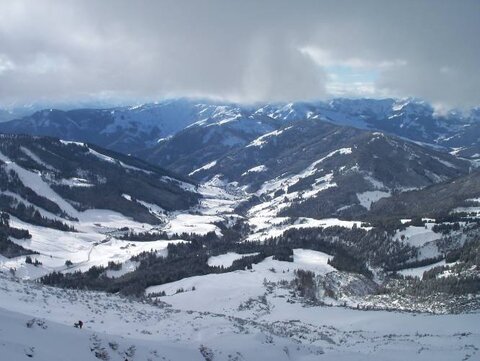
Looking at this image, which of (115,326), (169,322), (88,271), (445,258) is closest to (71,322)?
(115,326)

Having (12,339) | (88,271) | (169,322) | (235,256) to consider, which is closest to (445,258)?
(235,256)

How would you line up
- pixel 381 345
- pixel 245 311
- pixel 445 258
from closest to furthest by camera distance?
pixel 381 345 < pixel 245 311 < pixel 445 258

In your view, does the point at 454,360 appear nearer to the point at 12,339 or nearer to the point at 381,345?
the point at 381,345

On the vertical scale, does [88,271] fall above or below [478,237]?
below

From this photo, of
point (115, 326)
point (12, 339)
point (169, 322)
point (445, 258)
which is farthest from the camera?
point (445, 258)

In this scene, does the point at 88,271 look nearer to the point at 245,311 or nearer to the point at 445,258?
the point at 245,311

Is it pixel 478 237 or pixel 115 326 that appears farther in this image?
pixel 478 237
